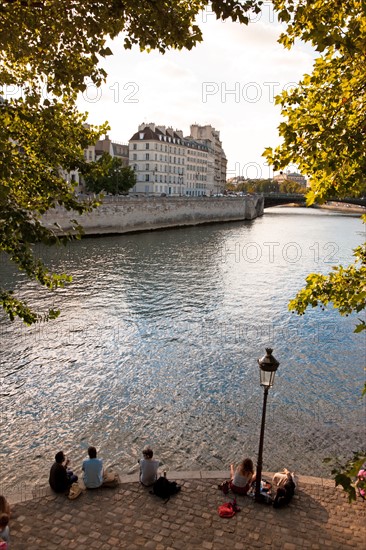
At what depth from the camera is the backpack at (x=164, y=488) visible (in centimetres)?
809

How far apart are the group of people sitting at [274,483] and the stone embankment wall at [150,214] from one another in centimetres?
3361

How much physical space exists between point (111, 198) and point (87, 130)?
43566mm

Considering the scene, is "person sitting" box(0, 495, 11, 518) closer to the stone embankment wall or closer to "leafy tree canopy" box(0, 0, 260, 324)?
"leafy tree canopy" box(0, 0, 260, 324)

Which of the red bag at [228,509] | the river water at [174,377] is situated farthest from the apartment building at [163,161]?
the red bag at [228,509]

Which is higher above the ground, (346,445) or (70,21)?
(70,21)

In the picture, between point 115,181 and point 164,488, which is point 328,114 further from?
point 115,181

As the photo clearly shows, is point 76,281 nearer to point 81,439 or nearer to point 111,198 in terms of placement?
point 81,439

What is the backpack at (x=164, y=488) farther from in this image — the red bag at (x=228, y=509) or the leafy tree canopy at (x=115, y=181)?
the leafy tree canopy at (x=115, y=181)

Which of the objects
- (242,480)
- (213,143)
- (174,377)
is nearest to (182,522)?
(242,480)

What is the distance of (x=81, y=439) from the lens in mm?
11523

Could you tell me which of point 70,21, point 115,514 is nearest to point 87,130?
point 70,21

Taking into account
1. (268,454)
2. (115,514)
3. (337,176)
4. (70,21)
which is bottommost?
(268,454)

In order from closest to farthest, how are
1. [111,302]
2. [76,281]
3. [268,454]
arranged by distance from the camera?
[268,454] → [111,302] → [76,281]

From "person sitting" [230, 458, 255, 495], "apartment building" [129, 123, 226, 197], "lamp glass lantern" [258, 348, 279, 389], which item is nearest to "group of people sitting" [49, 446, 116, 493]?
"person sitting" [230, 458, 255, 495]
